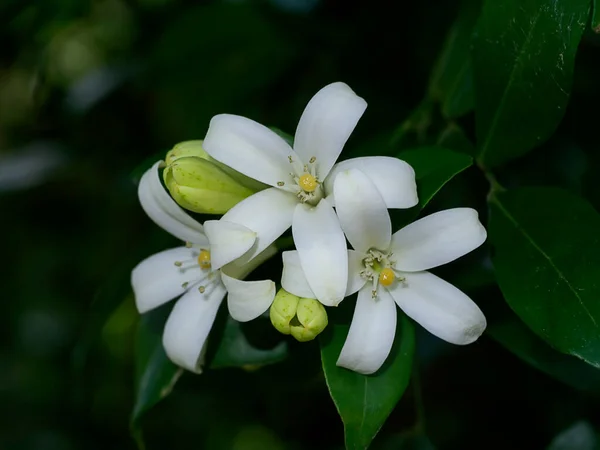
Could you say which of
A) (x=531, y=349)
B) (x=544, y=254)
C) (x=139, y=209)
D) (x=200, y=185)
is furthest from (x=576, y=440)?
(x=139, y=209)

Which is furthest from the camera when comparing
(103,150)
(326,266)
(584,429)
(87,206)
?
(87,206)

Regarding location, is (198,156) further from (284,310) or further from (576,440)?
(576,440)

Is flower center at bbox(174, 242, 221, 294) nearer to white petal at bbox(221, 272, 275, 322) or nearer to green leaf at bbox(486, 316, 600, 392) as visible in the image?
white petal at bbox(221, 272, 275, 322)

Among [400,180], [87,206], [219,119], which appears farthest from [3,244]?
[400,180]

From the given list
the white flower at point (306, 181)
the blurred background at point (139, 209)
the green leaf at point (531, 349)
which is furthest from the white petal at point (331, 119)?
the green leaf at point (531, 349)

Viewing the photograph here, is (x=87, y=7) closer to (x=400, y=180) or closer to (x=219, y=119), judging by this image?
(x=219, y=119)

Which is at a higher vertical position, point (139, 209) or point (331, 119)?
point (331, 119)
